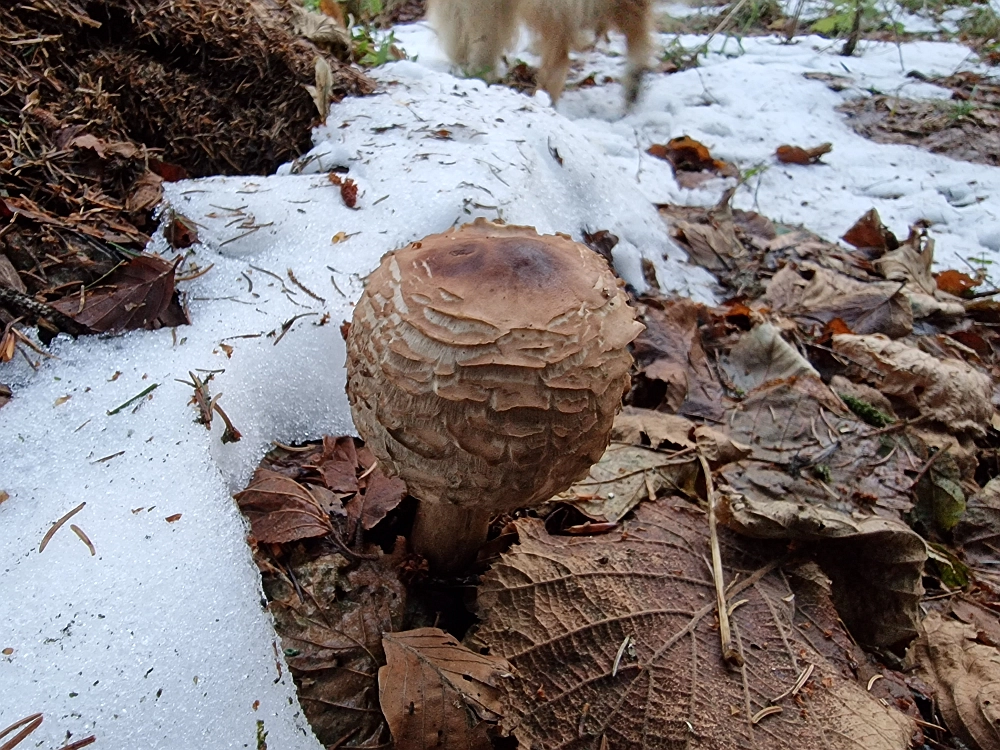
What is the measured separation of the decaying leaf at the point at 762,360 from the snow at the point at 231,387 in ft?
2.00

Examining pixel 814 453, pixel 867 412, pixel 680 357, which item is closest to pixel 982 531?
pixel 867 412

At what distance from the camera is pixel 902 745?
1618 mm

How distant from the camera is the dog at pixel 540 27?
4973mm

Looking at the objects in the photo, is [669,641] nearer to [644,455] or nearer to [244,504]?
[644,455]

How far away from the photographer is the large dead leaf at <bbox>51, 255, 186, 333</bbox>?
221cm

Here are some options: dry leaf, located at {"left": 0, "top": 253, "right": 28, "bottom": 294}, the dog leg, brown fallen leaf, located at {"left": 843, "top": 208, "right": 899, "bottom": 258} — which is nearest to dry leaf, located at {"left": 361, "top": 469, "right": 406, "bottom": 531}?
dry leaf, located at {"left": 0, "top": 253, "right": 28, "bottom": 294}


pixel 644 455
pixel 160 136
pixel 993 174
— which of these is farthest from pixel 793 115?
pixel 160 136

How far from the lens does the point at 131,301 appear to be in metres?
2.26

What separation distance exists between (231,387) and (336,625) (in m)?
0.84

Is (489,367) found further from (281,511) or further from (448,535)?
(281,511)

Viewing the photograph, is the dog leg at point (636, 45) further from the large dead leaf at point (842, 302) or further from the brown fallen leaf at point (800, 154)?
the large dead leaf at point (842, 302)

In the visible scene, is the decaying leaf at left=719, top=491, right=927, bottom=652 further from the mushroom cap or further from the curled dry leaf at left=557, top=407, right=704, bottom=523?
the mushroom cap

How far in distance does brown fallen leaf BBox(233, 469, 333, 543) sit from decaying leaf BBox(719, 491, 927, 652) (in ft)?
4.21

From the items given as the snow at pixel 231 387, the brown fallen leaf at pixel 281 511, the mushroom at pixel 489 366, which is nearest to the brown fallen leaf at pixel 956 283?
the snow at pixel 231 387
